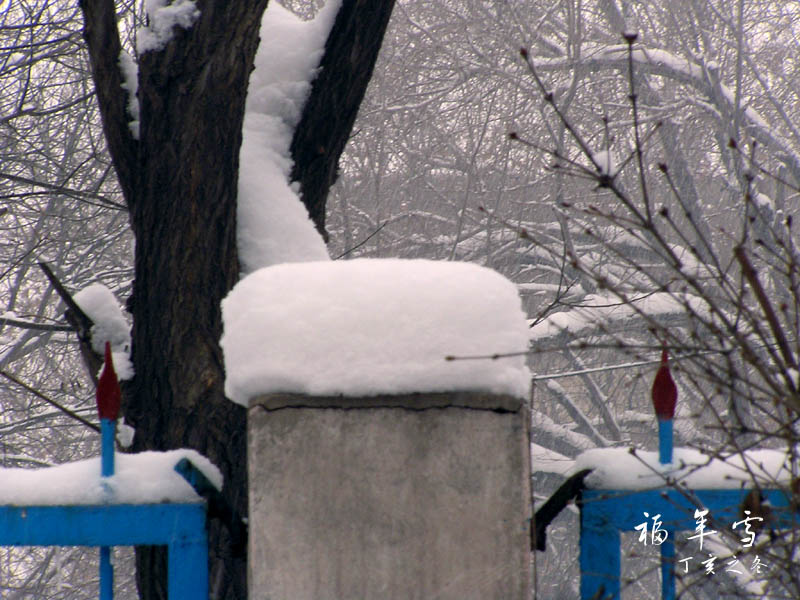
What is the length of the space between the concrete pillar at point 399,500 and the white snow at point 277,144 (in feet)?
3.21

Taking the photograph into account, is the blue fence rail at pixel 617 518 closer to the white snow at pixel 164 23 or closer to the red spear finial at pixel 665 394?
the red spear finial at pixel 665 394

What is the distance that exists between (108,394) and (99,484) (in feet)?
0.69

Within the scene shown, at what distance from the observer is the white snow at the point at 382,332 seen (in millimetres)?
1744

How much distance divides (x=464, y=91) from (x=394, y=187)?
1.37 metres

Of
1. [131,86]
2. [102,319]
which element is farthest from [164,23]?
[102,319]

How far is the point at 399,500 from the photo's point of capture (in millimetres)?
1760

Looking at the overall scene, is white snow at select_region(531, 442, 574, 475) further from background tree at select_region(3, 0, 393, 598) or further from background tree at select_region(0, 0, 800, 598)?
background tree at select_region(3, 0, 393, 598)

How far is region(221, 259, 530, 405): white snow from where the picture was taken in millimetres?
1744

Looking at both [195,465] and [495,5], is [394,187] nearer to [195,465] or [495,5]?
[495,5]

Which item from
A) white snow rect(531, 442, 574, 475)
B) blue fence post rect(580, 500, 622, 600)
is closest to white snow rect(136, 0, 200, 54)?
blue fence post rect(580, 500, 622, 600)

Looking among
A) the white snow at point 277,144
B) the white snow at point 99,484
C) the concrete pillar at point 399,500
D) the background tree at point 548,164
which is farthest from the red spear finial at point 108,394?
the background tree at point 548,164

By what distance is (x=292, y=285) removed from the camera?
183cm

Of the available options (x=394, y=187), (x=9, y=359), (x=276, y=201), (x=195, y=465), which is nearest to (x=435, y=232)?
(x=394, y=187)

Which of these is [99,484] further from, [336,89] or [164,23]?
[336,89]
